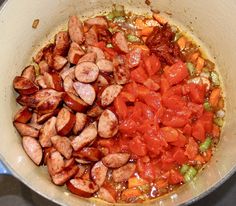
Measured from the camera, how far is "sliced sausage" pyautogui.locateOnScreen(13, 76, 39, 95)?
1315 millimetres

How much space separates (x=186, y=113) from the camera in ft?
4.35

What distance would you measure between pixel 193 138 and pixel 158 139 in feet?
0.40

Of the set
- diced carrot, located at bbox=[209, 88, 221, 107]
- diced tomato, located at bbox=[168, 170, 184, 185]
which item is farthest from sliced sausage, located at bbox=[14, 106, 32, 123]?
diced carrot, located at bbox=[209, 88, 221, 107]

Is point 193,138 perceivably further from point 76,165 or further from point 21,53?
point 21,53

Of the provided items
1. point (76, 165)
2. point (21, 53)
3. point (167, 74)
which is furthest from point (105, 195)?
point (21, 53)

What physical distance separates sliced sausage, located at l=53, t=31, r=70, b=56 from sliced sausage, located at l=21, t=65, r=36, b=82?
8 centimetres

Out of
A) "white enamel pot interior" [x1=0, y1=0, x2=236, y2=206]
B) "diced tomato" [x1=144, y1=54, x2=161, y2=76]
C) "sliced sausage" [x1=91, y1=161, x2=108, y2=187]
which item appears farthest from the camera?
"diced tomato" [x1=144, y1=54, x2=161, y2=76]

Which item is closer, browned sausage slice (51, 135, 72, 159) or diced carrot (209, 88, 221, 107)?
browned sausage slice (51, 135, 72, 159)

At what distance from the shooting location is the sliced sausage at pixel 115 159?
49.8 inches

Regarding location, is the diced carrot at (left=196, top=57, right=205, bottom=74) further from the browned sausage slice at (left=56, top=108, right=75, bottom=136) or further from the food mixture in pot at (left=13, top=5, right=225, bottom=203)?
the browned sausage slice at (left=56, top=108, right=75, bottom=136)

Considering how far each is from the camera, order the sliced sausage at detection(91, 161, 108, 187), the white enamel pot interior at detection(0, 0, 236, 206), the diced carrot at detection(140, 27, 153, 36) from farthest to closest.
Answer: the diced carrot at detection(140, 27, 153, 36), the sliced sausage at detection(91, 161, 108, 187), the white enamel pot interior at detection(0, 0, 236, 206)

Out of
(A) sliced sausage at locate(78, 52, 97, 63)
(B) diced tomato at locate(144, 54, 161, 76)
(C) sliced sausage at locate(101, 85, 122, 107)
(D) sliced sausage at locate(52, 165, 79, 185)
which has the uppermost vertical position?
(B) diced tomato at locate(144, 54, 161, 76)

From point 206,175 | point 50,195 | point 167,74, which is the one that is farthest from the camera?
point 167,74

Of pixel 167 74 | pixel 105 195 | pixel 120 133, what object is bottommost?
pixel 105 195
